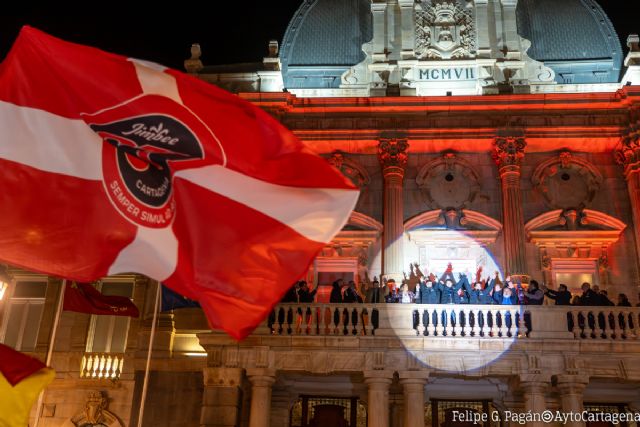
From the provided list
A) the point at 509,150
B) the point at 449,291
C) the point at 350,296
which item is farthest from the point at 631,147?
the point at 350,296

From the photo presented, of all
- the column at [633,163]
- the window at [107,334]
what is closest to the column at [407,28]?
the column at [633,163]

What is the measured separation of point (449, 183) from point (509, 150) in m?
2.86

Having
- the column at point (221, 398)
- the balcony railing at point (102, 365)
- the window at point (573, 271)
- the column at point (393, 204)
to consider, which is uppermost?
the column at point (393, 204)

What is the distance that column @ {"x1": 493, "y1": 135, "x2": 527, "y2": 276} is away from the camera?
27.7 metres

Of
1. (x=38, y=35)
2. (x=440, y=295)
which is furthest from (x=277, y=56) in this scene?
(x=38, y=35)

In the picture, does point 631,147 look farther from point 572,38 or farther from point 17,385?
point 17,385

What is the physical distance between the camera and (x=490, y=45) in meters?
32.3

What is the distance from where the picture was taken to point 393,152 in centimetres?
3009

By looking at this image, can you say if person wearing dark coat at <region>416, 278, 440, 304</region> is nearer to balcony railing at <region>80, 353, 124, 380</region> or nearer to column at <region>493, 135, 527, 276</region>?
column at <region>493, 135, 527, 276</region>

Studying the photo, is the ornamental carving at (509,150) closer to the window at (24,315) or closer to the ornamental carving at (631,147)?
the ornamental carving at (631,147)

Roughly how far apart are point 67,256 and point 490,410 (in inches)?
737

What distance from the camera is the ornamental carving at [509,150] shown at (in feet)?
96.6

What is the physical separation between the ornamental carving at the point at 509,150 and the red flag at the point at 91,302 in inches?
633

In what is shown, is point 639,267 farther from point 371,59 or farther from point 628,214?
point 371,59
